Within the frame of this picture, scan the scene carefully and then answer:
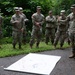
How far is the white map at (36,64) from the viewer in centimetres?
812

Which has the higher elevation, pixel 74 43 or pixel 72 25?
pixel 72 25

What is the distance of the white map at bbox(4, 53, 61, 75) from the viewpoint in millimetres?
8117

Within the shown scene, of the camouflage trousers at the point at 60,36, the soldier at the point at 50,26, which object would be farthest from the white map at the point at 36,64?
the soldier at the point at 50,26

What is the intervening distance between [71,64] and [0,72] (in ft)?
9.12

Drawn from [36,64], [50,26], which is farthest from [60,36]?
[36,64]

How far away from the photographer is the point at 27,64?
8812mm

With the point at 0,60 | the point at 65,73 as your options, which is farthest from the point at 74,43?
the point at 0,60

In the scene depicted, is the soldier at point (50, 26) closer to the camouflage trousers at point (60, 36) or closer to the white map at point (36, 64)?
the camouflage trousers at point (60, 36)

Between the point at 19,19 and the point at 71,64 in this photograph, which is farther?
the point at 19,19

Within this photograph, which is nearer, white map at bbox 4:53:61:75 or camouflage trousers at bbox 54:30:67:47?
white map at bbox 4:53:61:75

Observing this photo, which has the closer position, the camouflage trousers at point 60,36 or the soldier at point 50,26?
the camouflage trousers at point 60,36

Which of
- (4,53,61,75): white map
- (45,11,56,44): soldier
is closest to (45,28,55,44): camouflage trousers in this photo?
(45,11,56,44): soldier

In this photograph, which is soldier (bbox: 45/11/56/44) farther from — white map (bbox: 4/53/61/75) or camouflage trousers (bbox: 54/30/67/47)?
white map (bbox: 4/53/61/75)

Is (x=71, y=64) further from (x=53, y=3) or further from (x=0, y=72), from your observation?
(x=53, y=3)
